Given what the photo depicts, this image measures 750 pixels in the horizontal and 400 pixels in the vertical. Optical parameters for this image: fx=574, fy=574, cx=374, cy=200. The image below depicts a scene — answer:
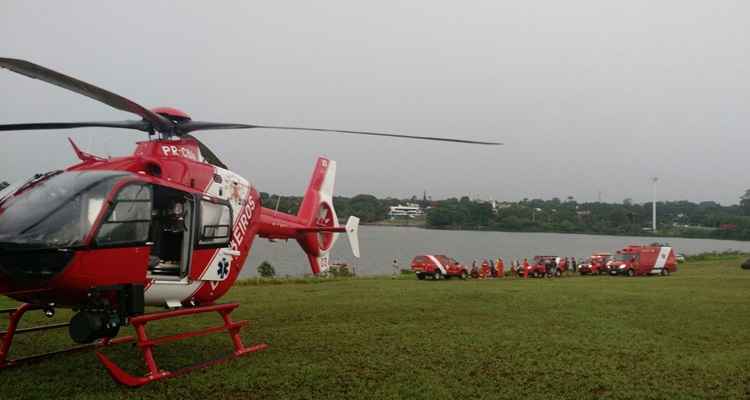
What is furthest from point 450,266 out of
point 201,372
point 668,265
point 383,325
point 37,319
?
point 201,372

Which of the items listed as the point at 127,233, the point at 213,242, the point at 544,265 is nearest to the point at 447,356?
the point at 213,242

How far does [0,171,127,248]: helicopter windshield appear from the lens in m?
4.58

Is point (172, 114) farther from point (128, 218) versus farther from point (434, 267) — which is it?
point (434, 267)

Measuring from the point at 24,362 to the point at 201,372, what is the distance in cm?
190

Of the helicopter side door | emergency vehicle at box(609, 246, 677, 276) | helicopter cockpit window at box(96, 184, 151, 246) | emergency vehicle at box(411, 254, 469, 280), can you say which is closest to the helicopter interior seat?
the helicopter side door

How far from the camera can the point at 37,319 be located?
900 centimetres

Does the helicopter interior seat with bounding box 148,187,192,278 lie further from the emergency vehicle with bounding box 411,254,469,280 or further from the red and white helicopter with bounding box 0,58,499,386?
the emergency vehicle with bounding box 411,254,469,280

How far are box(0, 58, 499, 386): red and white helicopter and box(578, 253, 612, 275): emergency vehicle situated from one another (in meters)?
22.7

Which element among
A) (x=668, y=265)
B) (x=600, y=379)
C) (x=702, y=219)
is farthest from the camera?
(x=702, y=219)

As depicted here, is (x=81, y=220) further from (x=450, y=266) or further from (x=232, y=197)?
(x=450, y=266)

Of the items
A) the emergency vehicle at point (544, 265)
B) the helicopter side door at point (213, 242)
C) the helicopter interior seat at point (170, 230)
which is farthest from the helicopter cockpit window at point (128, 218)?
the emergency vehicle at point (544, 265)

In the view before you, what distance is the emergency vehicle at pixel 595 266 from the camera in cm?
2688

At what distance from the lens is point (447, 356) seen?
6445 millimetres

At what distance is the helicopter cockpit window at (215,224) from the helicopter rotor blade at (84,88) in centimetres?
114
